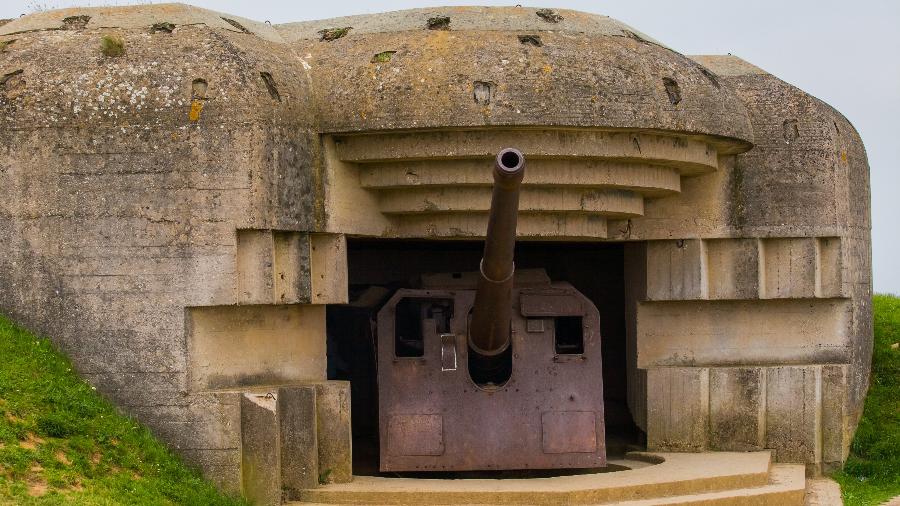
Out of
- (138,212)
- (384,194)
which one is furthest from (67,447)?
(384,194)

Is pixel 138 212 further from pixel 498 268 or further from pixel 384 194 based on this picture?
pixel 498 268

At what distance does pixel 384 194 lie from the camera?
1313 cm

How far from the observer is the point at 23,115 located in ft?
38.3

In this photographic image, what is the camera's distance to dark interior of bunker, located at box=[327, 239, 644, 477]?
50.4 ft

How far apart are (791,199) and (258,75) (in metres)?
5.25

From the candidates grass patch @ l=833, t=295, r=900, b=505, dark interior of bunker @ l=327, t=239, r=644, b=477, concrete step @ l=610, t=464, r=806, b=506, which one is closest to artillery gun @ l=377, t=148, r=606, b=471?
concrete step @ l=610, t=464, r=806, b=506

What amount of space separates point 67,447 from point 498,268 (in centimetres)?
352

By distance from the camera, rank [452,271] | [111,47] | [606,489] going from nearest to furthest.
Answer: [606,489], [111,47], [452,271]

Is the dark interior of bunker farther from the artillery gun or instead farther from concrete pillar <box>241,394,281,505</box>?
concrete pillar <box>241,394,281,505</box>

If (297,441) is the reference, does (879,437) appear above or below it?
below

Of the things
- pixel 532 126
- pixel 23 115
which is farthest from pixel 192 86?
pixel 532 126

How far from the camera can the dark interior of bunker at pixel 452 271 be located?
15.4 meters

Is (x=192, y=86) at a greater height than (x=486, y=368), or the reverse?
(x=192, y=86)

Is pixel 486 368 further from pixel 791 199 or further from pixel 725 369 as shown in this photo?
pixel 791 199
